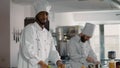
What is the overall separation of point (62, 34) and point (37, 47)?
4477 mm

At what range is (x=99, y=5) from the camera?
19.8 ft

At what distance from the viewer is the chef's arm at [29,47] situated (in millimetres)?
2376

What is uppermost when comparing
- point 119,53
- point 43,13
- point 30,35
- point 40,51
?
point 43,13

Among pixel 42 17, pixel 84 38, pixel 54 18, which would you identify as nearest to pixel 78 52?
pixel 84 38

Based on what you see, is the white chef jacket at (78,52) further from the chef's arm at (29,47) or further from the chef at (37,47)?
the chef's arm at (29,47)

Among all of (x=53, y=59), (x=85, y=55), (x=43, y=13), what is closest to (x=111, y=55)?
(x=85, y=55)

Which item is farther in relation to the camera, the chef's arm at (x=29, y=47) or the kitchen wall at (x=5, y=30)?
the kitchen wall at (x=5, y=30)

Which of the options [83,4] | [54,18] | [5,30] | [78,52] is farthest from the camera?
[54,18]

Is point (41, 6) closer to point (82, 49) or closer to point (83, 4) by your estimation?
point (82, 49)

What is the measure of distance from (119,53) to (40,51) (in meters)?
6.07

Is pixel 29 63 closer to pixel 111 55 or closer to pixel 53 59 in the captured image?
pixel 53 59

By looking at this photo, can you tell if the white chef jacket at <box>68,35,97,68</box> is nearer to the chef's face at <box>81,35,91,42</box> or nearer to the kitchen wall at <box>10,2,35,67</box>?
the chef's face at <box>81,35,91,42</box>

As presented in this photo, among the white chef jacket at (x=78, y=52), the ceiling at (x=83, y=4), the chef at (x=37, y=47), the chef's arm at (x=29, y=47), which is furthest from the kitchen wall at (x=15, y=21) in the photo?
the chef's arm at (x=29, y=47)

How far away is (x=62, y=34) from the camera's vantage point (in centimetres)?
701
